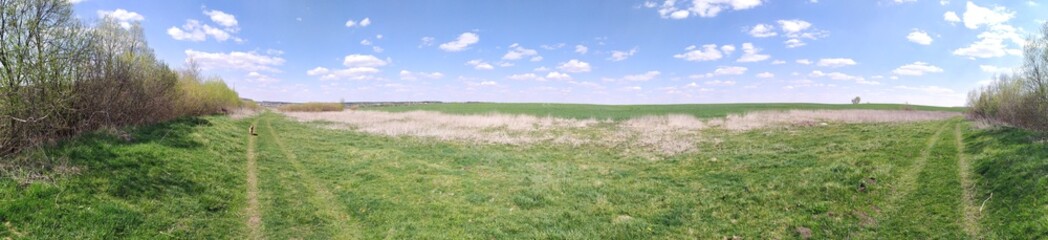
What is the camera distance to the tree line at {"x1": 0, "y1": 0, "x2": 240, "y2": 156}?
440 inches

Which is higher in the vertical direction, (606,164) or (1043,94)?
(1043,94)

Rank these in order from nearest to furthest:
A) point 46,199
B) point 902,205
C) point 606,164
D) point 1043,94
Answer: point 46,199 → point 902,205 → point 606,164 → point 1043,94

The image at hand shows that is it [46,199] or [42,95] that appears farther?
[42,95]

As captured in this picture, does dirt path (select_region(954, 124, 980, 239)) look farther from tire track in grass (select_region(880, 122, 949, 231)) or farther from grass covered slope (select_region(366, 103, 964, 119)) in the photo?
grass covered slope (select_region(366, 103, 964, 119))

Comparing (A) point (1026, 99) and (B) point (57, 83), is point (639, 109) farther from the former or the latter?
(B) point (57, 83)

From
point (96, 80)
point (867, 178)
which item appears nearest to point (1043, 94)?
point (867, 178)

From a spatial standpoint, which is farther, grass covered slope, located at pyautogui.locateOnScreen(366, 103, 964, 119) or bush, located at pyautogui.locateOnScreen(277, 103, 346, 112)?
bush, located at pyautogui.locateOnScreen(277, 103, 346, 112)

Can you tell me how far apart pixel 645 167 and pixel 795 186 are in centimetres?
592

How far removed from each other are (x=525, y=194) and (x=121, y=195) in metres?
9.71

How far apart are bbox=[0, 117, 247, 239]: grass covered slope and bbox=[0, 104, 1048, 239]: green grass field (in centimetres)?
4

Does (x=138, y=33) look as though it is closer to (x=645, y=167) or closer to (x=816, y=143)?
(x=645, y=167)

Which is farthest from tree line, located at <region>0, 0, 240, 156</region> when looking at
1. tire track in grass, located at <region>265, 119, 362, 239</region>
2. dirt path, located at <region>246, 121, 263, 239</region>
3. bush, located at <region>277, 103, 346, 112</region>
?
bush, located at <region>277, 103, 346, 112</region>

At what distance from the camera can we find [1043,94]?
22.8 m

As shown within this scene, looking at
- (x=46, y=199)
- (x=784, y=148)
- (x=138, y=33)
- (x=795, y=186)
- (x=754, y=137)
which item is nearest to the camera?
(x=46, y=199)
